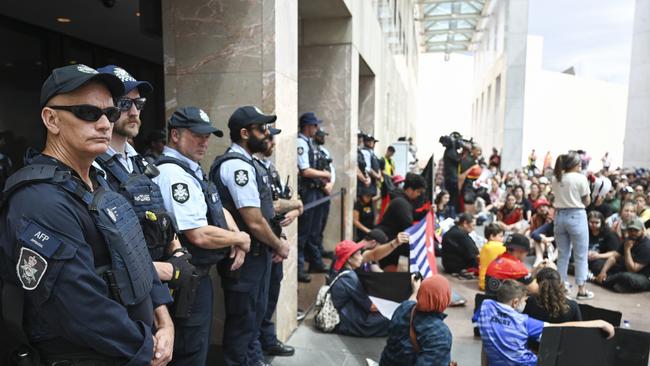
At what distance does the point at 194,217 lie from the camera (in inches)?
99.0

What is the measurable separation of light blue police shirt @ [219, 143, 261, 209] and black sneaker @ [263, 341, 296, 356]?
1422 millimetres

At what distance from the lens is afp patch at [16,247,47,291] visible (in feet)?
4.58

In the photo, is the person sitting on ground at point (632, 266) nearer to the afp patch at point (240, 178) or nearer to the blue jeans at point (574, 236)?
the blue jeans at point (574, 236)

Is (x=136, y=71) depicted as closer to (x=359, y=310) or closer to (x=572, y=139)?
(x=359, y=310)

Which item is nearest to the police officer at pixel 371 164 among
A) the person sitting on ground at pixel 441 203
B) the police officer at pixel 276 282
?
the person sitting on ground at pixel 441 203

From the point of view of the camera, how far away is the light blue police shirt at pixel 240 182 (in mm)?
3051

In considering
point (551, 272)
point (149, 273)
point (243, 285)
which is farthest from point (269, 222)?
point (551, 272)

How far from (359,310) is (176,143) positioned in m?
2.52

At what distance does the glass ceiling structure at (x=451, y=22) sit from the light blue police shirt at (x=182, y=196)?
2649 cm

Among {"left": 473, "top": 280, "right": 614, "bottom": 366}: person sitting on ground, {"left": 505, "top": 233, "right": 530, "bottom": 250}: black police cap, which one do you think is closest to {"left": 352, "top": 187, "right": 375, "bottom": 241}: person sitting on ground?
{"left": 505, "top": 233, "right": 530, "bottom": 250}: black police cap

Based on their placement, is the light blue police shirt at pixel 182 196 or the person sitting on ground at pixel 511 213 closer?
the light blue police shirt at pixel 182 196

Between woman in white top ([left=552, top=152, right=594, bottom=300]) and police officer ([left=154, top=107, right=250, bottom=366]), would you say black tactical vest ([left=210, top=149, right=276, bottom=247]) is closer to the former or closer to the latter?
police officer ([left=154, top=107, right=250, bottom=366])

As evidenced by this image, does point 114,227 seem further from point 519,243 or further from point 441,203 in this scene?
point 441,203

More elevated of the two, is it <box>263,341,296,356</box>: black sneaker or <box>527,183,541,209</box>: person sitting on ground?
<box>527,183,541,209</box>: person sitting on ground
